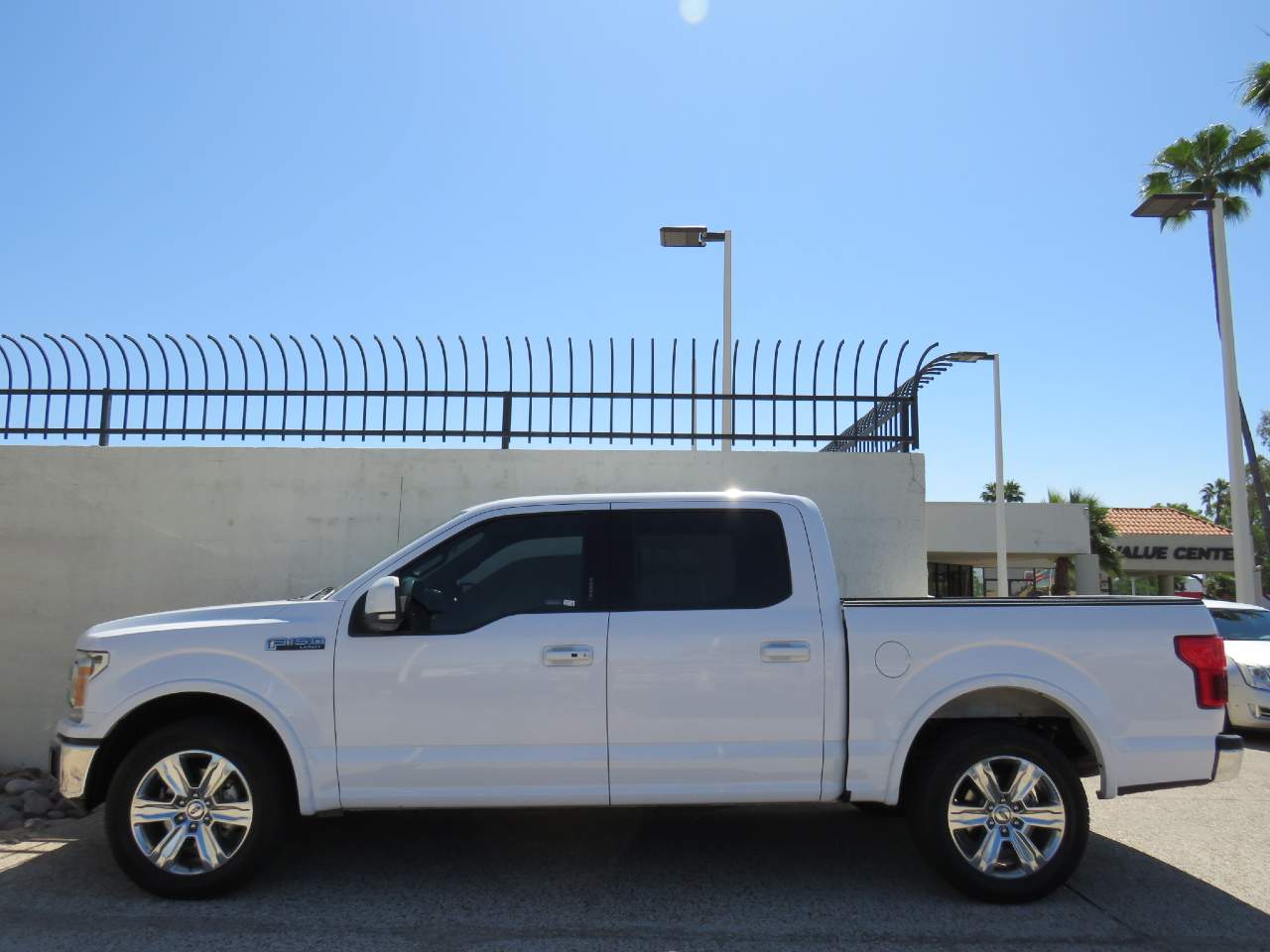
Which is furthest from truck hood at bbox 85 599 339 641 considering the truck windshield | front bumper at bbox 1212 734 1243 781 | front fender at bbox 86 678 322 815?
the truck windshield

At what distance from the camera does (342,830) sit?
6.23m

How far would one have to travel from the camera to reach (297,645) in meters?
4.93

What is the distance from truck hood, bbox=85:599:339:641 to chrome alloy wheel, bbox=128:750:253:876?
607 millimetres

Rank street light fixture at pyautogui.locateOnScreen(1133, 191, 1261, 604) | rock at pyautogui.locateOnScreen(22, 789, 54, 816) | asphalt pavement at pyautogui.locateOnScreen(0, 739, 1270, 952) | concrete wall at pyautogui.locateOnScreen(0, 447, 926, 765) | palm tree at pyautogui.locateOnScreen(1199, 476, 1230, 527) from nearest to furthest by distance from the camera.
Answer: asphalt pavement at pyautogui.locateOnScreen(0, 739, 1270, 952), rock at pyautogui.locateOnScreen(22, 789, 54, 816), concrete wall at pyautogui.locateOnScreen(0, 447, 926, 765), street light fixture at pyautogui.locateOnScreen(1133, 191, 1261, 604), palm tree at pyautogui.locateOnScreen(1199, 476, 1230, 527)

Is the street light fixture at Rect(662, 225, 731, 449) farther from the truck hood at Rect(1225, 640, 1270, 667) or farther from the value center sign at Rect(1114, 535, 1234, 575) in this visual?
the value center sign at Rect(1114, 535, 1234, 575)

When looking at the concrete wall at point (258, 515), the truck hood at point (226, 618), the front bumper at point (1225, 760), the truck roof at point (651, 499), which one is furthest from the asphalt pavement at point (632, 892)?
the concrete wall at point (258, 515)

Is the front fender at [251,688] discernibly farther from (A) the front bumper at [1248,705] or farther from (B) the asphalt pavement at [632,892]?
(A) the front bumper at [1248,705]

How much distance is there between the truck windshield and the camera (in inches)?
440

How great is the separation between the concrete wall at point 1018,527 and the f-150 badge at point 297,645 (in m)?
25.2

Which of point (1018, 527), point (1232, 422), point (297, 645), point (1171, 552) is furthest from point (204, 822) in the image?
point (1171, 552)

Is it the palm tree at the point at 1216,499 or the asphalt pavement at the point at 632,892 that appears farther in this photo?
the palm tree at the point at 1216,499

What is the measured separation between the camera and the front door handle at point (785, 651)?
486 centimetres

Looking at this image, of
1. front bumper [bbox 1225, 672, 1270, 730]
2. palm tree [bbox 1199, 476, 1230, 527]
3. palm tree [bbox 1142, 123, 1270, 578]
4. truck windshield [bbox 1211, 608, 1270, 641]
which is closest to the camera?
front bumper [bbox 1225, 672, 1270, 730]

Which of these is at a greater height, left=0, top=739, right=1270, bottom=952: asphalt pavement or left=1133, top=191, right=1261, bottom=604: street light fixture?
left=1133, top=191, right=1261, bottom=604: street light fixture
